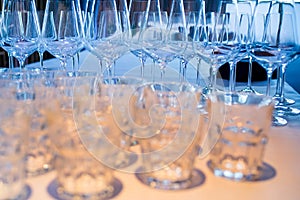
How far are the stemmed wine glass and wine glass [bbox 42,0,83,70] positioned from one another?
14.4 inches

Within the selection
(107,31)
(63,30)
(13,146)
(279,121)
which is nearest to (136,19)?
(107,31)

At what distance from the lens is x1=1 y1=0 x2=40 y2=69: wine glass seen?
903 millimetres

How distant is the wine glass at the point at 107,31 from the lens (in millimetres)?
724

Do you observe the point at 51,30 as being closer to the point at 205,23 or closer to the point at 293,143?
the point at 205,23

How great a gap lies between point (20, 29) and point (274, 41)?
570mm

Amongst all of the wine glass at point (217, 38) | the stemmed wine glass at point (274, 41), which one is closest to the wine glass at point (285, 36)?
the stemmed wine glass at point (274, 41)

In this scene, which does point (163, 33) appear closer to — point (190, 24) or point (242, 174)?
point (190, 24)

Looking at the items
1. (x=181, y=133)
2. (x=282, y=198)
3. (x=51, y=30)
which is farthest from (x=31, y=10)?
(x=282, y=198)

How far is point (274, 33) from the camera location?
0.81m

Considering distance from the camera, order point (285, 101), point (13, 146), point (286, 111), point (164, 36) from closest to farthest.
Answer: point (13, 146), point (164, 36), point (286, 111), point (285, 101)

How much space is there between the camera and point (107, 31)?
729 mm

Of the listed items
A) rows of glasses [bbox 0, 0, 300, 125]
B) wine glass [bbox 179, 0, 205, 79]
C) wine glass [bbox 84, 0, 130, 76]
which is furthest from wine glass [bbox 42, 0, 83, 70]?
wine glass [bbox 179, 0, 205, 79]

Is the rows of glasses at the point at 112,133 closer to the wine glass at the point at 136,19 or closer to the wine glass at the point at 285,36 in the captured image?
the wine glass at the point at 136,19

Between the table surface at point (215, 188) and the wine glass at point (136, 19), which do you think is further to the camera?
the wine glass at point (136, 19)
